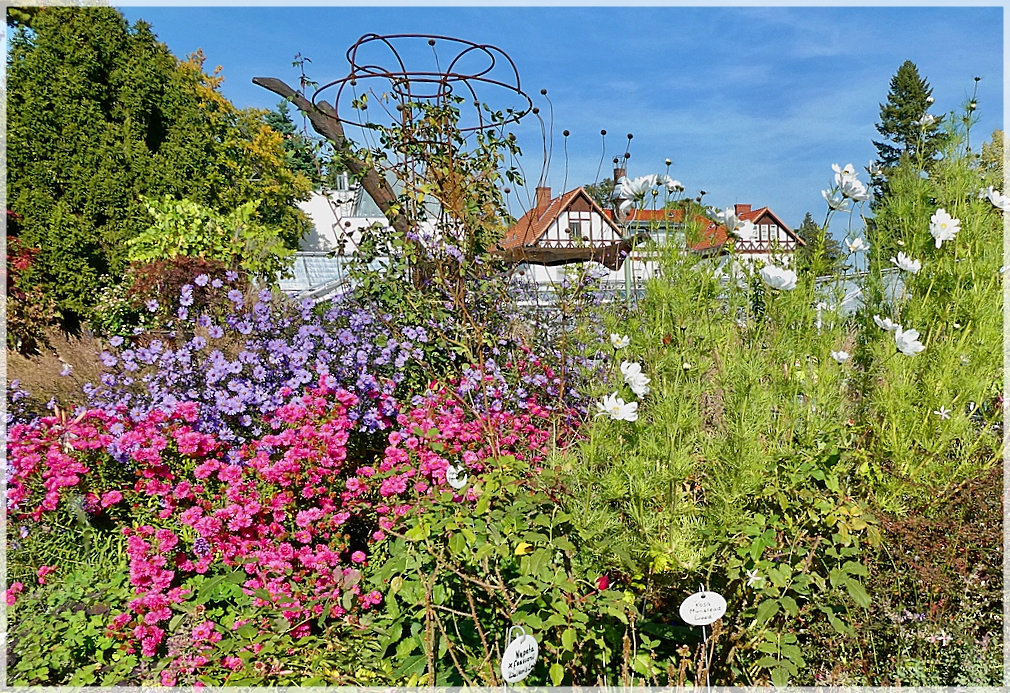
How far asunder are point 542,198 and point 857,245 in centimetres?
220

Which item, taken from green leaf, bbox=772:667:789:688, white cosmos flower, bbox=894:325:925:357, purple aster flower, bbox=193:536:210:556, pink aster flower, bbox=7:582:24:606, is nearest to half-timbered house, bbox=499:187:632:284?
white cosmos flower, bbox=894:325:925:357

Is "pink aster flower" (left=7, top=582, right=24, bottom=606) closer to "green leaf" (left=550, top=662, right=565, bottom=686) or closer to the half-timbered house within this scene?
"green leaf" (left=550, top=662, right=565, bottom=686)

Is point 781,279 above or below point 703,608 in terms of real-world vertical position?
above

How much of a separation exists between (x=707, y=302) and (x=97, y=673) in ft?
6.79

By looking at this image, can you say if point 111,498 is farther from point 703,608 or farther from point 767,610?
point 767,610

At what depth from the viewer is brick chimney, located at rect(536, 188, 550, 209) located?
11.6 feet

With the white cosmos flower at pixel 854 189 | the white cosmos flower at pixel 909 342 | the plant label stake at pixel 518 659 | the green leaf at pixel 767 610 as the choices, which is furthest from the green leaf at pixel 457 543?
the white cosmos flower at pixel 854 189

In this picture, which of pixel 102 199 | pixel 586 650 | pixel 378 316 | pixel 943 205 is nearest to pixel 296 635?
pixel 586 650

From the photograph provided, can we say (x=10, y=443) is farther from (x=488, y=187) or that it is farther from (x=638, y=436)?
(x=638, y=436)

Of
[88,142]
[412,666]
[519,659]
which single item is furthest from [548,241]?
[88,142]

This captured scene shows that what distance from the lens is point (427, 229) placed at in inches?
139

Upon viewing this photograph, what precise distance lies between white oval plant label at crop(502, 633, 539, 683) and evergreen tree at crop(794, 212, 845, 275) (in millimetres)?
1172

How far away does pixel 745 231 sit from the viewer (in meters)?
1.71

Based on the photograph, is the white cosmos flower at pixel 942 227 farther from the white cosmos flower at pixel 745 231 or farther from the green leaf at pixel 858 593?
the green leaf at pixel 858 593
